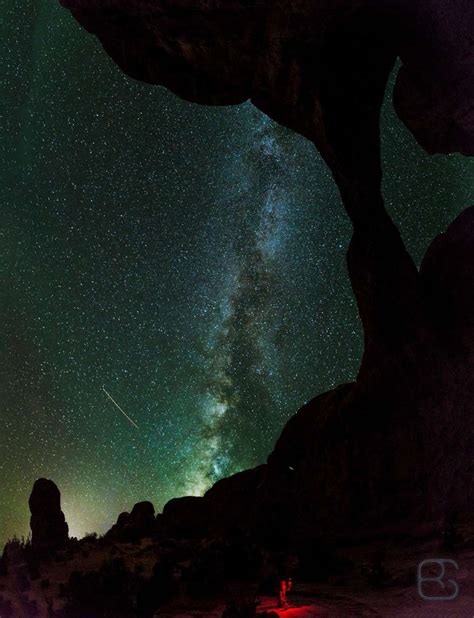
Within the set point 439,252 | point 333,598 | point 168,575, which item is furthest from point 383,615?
point 439,252

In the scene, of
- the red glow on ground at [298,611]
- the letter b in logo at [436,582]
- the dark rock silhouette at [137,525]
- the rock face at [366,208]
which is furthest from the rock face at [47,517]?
the letter b in logo at [436,582]

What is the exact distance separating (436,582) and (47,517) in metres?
17.5

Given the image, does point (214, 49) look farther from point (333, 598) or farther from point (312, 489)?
point (333, 598)

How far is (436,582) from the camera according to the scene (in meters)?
7.48

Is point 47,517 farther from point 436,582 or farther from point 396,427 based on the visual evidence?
point 436,582

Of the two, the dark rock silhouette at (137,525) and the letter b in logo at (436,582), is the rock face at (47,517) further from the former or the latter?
the letter b in logo at (436,582)

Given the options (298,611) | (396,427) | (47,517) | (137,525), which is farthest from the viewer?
(137,525)

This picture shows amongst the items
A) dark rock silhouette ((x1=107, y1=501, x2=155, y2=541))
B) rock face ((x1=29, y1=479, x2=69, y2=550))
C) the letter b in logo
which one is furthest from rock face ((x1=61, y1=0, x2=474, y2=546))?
rock face ((x1=29, y1=479, x2=69, y2=550))

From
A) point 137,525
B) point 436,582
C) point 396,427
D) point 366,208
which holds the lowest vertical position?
point 436,582

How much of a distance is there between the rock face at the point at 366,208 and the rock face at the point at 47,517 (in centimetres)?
664

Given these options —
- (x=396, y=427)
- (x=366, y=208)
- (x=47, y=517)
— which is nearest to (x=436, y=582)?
(x=396, y=427)

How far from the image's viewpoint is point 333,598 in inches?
308

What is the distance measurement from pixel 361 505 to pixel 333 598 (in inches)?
259

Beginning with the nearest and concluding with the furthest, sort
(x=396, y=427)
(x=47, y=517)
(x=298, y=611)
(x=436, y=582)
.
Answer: (x=298, y=611) → (x=436, y=582) → (x=396, y=427) → (x=47, y=517)
